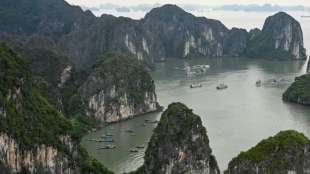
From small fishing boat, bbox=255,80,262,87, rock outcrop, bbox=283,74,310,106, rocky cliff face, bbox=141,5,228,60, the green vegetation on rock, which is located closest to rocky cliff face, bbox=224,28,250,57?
rocky cliff face, bbox=141,5,228,60

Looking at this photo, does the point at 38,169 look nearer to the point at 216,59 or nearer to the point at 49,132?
the point at 49,132

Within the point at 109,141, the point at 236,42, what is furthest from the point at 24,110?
the point at 236,42

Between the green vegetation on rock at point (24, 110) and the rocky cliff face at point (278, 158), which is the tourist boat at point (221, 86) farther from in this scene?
the rocky cliff face at point (278, 158)

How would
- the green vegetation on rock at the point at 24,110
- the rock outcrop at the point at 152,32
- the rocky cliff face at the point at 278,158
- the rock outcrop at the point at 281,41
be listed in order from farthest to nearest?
1. the rock outcrop at the point at 281,41
2. the rock outcrop at the point at 152,32
3. the green vegetation on rock at the point at 24,110
4. the rocky cliff face at the point at 278,158

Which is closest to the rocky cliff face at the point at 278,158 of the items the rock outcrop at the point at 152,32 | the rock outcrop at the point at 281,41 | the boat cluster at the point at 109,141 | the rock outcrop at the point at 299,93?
the boat cluster at the point at 109,141

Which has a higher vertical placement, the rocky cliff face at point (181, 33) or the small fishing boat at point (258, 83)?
the rocky cliff face at point (181, 33)

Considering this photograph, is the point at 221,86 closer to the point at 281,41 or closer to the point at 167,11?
the point at 281,41
